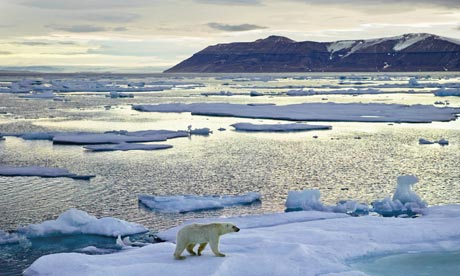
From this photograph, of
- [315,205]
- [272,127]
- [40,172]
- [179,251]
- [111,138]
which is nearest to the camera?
[179,251]

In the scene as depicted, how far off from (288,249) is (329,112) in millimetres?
28790

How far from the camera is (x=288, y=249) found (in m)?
9.06

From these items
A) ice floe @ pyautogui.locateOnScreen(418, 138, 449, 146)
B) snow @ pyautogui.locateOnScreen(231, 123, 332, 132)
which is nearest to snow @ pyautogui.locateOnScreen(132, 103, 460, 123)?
snow @ pyautogui.locateOnScreen(231, 123, 332, 132)

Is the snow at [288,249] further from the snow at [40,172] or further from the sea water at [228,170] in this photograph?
the snow at [40,172]

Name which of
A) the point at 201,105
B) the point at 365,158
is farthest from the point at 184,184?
the point at 201,105

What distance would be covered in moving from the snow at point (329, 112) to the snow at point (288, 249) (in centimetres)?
2262

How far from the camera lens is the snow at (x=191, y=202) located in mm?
13875

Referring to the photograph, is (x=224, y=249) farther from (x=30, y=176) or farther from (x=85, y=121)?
(x=85, y=121)

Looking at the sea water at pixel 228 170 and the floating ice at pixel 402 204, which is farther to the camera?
the sea water at pixel 228 170

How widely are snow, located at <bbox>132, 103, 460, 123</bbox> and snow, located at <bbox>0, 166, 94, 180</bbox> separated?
18.4m

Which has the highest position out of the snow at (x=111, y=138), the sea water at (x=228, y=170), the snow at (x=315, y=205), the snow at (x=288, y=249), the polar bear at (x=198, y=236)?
the polar bear at (x=198, y=236)

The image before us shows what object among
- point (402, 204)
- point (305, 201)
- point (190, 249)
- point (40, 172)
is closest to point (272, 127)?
point (40, 172)

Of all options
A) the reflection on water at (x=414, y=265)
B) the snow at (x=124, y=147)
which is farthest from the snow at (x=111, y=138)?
the reflection on water at (x=414, y=265)

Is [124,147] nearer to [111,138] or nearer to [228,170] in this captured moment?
[111,138]
